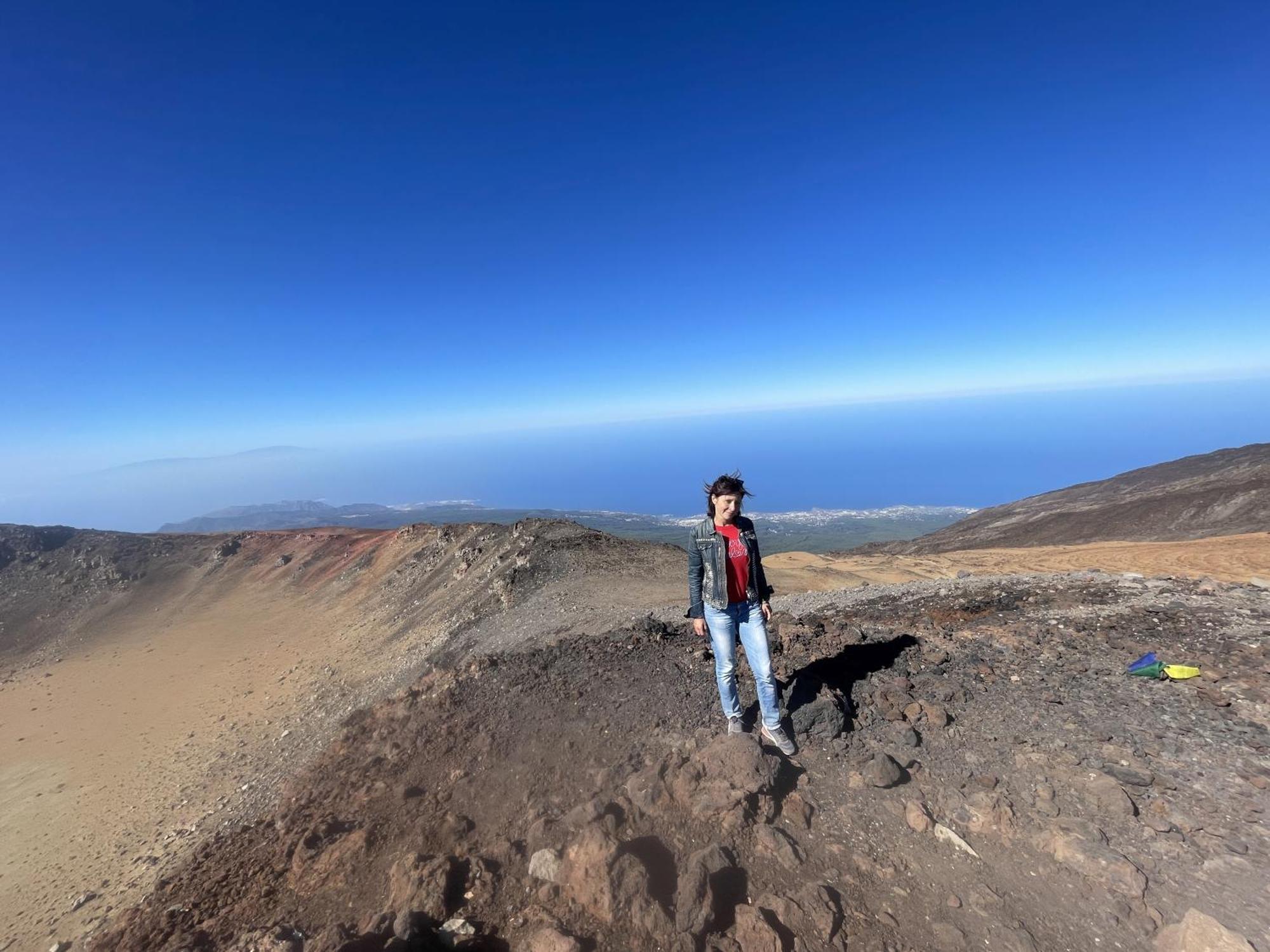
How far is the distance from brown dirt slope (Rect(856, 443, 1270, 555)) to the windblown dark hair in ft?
102

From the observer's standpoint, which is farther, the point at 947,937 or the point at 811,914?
the point at 811,914

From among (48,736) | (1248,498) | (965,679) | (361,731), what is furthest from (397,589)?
(1248,498)

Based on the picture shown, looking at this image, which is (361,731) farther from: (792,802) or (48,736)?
(48,736)

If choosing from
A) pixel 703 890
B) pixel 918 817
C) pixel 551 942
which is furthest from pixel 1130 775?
pixel 551 942

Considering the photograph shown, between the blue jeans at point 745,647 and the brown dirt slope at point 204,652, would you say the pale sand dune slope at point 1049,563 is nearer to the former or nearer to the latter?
the brown dirt slope at point 204,652

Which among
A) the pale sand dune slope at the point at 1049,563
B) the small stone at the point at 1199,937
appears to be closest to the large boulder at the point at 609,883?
the small stone at the point at 1199,937

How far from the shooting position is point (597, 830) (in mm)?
3754

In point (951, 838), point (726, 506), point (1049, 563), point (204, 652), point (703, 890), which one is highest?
point (726, 506)

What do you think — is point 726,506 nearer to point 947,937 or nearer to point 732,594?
point 732,594

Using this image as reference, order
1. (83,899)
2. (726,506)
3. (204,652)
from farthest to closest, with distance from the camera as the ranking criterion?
(204,652), (83,899), (726,506)

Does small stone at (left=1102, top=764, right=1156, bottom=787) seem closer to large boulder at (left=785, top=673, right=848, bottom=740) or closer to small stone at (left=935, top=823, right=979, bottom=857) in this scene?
small stone at (left=935, top=823, right=979, bottom=857)

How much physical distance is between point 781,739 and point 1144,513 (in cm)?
3679

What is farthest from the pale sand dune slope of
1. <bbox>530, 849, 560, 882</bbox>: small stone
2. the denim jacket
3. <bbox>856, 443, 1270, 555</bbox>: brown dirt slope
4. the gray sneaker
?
<bbox>530, 849, 560, 882</bbox>: small stone

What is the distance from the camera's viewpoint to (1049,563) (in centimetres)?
1898
